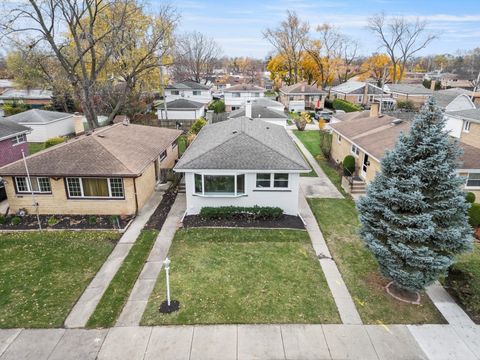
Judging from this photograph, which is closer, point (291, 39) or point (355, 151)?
point (355, 151)

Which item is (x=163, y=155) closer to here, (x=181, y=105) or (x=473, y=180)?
(x=473, y=180)

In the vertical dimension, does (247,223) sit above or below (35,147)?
below

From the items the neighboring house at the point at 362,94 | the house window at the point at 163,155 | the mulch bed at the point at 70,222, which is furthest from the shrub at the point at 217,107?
the mulch bed at the point at 70,222

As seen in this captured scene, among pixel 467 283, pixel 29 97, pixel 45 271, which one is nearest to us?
pixel 467 283

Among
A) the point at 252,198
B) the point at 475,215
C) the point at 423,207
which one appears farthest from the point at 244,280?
the point at 475,215

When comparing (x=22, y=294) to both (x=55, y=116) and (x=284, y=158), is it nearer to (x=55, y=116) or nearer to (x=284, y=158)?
(x=284, y=158)

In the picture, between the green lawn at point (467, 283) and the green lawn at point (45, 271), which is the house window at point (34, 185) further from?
the green lawn at point (467, 283)
